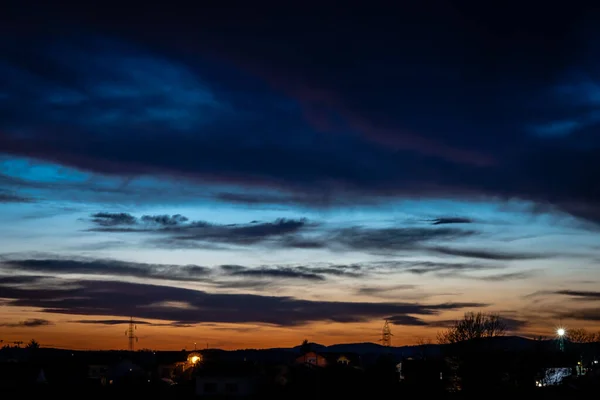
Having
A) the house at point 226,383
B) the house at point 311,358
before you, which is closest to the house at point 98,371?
the house at point 311,358

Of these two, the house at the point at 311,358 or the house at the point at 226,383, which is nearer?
the house at the point at 226,383

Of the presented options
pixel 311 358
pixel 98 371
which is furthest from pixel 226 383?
pixel 98 371

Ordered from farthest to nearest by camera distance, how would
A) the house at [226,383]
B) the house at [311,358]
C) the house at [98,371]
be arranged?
the house at [98,371]
the house at [311,358]
the house at [226,383]

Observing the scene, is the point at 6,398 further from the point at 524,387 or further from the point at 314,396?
the point at 524,387

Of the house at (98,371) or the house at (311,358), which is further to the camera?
the house at (98,371)

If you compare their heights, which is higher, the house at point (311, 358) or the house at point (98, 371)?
the house at point (311, 358)

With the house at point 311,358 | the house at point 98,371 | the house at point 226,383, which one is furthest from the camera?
the house at point 98,371

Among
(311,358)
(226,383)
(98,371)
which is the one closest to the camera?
(226,383)

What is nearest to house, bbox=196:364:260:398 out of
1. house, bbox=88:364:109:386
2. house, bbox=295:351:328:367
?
house, bbox=295:351:328:367

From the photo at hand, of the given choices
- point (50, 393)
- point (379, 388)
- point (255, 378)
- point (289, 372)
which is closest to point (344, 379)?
point (379, 388)

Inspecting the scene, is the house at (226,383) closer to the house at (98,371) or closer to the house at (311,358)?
the house at (311,358)

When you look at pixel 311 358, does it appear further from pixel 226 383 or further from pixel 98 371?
pixel 98 371

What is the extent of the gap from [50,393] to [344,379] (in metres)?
30.5

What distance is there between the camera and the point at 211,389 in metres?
79.6
